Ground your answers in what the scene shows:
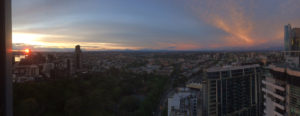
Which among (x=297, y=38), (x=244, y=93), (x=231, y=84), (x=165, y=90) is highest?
(x=297, y=38)

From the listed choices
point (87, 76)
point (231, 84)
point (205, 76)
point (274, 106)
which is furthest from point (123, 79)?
point (274, 106)

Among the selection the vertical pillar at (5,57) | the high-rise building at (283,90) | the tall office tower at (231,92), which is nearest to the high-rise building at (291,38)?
the tall office tower at (231,92)

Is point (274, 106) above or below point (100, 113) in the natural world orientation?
above

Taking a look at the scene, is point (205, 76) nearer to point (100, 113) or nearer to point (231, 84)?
point (231, 84)

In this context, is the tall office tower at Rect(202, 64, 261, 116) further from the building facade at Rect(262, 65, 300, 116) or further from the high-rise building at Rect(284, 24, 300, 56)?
the building facade at Rect(262, 65, 300, 116)

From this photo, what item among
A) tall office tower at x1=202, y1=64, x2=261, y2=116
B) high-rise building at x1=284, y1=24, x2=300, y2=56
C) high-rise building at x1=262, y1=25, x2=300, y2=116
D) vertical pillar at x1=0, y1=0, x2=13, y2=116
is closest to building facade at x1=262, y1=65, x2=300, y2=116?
high-rise building at x1=262, y1=25, x2=300, y2=116

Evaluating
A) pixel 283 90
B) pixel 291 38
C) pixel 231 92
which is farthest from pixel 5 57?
pixel 291 38

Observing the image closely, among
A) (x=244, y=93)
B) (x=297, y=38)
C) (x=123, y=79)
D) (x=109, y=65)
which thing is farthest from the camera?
(x=109, y=65)
